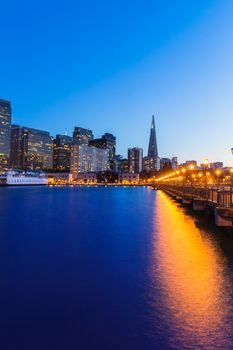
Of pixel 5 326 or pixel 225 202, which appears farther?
pixel 225 202

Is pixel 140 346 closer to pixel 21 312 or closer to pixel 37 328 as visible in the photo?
pixel 37 328

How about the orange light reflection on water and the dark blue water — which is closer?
the dark blue water

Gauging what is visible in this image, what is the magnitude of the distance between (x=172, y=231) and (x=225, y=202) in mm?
7398

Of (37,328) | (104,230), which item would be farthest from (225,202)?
(37,328)

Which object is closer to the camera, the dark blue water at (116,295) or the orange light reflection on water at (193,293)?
the dark blue water at (116,295)

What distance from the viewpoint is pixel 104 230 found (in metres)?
Result: 35.9

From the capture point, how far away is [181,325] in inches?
432

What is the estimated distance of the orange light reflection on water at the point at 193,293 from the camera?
1030 cm

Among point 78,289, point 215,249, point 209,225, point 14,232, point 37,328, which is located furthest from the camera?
point 209,225

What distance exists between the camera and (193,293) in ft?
46.8

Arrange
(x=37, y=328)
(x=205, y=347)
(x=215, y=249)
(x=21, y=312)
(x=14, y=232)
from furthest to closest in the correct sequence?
1. (x=14, y=232)
2. (x=215, y=249)
3. (x=21, y=312)
4. (x=37, y=328)
5. (x=205, y=347)

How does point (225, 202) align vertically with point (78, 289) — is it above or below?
above

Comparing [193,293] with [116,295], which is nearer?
[116,295]

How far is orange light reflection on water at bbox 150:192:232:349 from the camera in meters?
10.3
